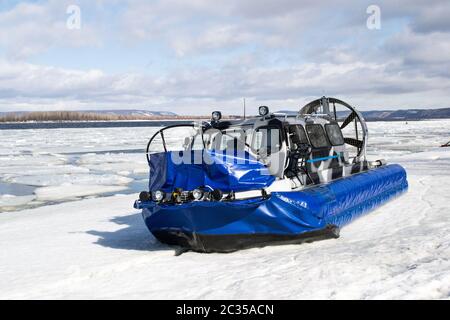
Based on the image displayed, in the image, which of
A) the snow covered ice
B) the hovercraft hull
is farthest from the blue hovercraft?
the snow covered ice

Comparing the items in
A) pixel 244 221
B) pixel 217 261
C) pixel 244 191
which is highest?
pixel 244 191

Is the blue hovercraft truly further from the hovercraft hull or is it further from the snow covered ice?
the snow covered ice

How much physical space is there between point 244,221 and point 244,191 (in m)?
0.31

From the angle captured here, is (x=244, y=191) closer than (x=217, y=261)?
No

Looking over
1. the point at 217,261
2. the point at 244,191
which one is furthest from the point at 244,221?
the point at 217,261

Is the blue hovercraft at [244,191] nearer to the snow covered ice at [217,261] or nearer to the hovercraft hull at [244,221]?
the hovercraft hull at [244,221]

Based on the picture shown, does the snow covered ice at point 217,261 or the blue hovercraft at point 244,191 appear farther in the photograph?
the blue hovercraft at point 244,191

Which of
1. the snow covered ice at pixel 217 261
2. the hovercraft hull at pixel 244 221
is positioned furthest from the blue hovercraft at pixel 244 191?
the snow covered ice at pixel 217 261

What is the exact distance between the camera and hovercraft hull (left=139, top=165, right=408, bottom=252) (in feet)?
17.2

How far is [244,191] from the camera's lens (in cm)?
538

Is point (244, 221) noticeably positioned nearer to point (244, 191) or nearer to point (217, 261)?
point (244, 191)

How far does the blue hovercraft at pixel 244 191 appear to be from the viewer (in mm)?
5281
